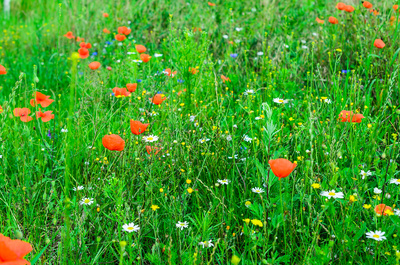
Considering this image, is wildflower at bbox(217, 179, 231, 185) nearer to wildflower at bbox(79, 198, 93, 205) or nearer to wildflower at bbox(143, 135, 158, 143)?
wildflower at bbox(143, 135, 158, 143)

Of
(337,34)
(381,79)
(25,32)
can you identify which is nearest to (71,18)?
(25,32)

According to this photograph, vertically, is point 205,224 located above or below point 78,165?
above

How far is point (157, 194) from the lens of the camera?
6.36 feet

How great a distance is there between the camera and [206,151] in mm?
2164

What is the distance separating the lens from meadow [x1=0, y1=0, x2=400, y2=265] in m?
1.57

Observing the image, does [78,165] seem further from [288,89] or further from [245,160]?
[288,89]

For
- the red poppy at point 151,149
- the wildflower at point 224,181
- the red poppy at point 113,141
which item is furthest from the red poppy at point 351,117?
the red poppy at point 113,141

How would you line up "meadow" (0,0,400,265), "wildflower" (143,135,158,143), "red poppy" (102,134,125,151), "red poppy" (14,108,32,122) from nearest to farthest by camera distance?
"meadow" (0,0,400,265), "red poppy" (102,134,125,151), "wildflower" (143,135,158,143), "red poppy" (14,108,32,122)

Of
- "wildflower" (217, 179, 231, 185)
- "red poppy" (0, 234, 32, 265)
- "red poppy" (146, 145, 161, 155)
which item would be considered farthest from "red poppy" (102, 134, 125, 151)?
"red poppy" (0, 234, 32, 265)

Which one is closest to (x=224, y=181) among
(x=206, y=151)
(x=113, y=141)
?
(x=206, y=151)

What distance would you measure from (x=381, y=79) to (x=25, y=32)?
15.8ft

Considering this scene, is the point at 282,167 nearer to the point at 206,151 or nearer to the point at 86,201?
the point at 206,151

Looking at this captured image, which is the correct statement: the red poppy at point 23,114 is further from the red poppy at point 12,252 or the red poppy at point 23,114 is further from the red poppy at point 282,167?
the red poppy at point 282,167

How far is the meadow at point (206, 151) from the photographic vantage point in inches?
61.8
